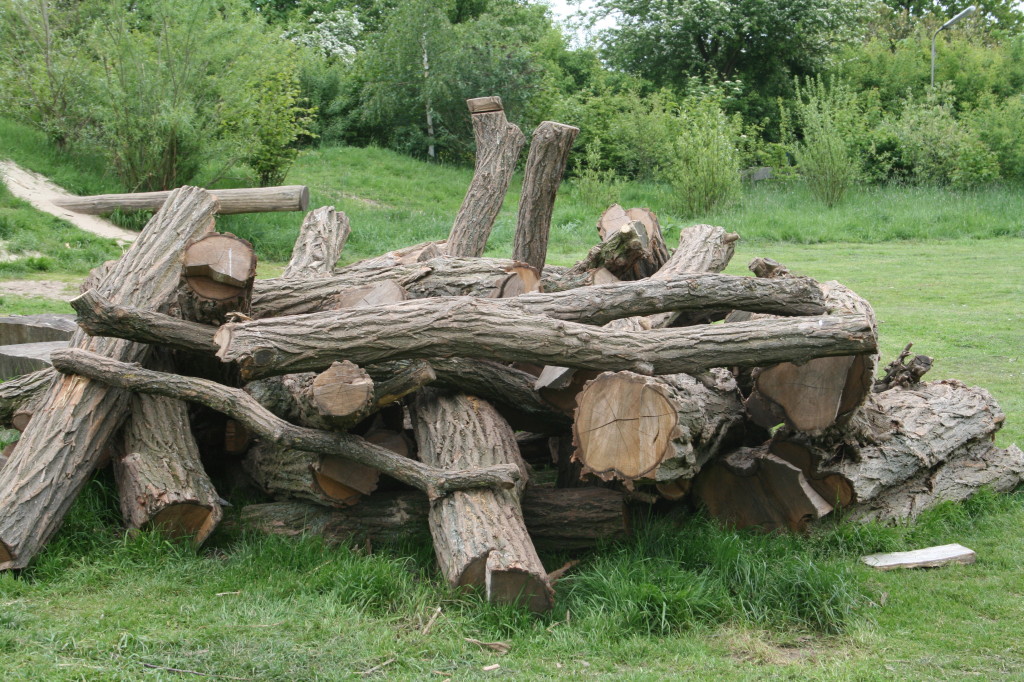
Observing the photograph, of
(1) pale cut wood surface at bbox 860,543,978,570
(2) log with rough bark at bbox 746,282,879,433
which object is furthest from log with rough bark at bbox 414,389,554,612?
(1) pale cut wood surface at bbox 860,543,978,570

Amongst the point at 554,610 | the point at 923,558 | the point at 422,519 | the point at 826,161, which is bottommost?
the point at 923,558

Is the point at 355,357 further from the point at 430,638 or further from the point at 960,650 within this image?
the point at 960,650

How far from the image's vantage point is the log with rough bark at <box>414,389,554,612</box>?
371 cm

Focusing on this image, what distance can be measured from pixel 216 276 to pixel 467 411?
1.26 metres

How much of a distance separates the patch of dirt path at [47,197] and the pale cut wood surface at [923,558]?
35.2ft

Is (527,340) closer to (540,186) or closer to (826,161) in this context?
(540,186)

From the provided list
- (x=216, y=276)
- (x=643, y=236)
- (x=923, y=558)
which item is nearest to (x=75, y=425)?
(x=216, y=276)

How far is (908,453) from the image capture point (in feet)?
15.9

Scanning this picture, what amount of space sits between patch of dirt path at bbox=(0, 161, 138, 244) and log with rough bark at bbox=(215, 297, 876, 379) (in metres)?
9.61

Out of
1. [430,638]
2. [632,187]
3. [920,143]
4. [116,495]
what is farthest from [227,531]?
[920,143]

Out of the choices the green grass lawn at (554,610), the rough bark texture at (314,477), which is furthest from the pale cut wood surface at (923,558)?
the rough bark texture at (314,477)

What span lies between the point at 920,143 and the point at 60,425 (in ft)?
66.0

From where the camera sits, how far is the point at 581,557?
4.41 m

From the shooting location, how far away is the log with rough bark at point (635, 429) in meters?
3.89
